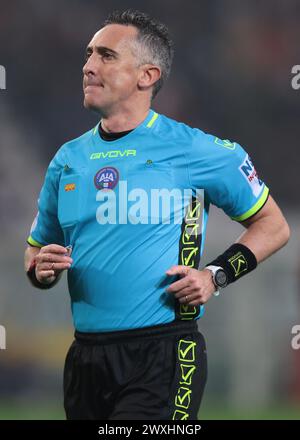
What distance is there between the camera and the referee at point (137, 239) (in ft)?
10.2

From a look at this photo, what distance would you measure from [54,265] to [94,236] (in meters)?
0.26

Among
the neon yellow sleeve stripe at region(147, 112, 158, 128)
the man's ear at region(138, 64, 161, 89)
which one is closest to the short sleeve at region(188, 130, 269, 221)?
the neon yellow sleeve stripe at region(147, 112, 158, 128)

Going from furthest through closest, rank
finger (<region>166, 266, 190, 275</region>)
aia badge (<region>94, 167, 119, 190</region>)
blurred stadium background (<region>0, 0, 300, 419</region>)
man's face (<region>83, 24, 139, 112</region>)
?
blurred stadium background (<region>0, 0, 300, 419</region>)
man's face (<region>83, 24, 139, 112</region>)
aia badge (<region>94, 167, 119, 190</region>)
finger (<region>166, 266, 190, 275</region>)

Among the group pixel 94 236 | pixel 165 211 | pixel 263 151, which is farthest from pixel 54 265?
pixel 263 151

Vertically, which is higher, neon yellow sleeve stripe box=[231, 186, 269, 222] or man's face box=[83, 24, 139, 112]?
man's face box=[83, 24, 139, 112]

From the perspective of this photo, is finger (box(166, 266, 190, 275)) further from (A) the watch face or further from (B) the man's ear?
(B) the man's ear

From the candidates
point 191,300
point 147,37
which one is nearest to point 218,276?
point 191,300

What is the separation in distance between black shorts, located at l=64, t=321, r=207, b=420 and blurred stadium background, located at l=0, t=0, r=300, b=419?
4.02 metres

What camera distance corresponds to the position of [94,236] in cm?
327

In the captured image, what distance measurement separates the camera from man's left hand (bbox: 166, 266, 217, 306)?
120 inches

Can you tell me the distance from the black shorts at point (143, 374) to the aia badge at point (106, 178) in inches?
23.4

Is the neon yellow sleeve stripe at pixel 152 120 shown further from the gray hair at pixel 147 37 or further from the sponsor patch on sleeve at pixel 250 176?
the sponsor patch on sleeve at pixel 250 176

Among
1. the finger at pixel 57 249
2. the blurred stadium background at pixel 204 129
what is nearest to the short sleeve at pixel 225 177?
the finger at pixel 57 249

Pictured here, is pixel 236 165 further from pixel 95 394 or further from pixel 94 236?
pixel 95 394
